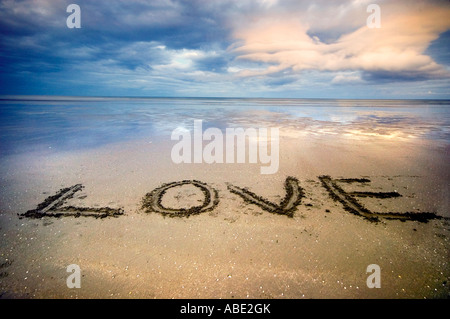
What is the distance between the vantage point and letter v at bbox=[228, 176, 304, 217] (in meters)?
3.91

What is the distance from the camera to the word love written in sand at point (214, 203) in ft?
12.1

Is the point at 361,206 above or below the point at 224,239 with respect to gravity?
above

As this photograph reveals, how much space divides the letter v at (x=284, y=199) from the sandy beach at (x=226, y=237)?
6 cm

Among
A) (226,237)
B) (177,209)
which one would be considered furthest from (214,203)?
(226,237)

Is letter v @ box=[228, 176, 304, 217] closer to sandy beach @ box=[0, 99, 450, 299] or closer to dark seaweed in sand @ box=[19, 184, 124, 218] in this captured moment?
sandy beach @ box=[0, 99, 450, 299]

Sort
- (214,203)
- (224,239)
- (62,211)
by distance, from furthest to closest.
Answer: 1. (214,203)
2. (62,211)
3. (224,239)

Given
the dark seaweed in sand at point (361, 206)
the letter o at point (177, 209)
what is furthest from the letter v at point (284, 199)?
the dark seaweed in sand at point (361, 206)

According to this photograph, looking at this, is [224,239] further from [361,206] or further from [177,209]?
[361,206]

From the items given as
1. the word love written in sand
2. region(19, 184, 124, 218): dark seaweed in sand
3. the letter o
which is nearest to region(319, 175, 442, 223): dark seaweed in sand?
the word love written in sand

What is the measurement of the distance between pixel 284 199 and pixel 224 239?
67.6 inches

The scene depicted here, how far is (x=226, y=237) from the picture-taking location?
10.5 ft

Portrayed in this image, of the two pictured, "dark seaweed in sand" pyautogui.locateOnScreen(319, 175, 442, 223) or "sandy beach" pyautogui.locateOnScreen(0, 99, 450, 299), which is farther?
"dark seaweed in sand" pyautogui.locateOnScreen(319, 175, 442, 223)
